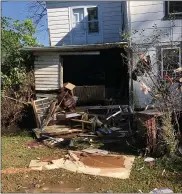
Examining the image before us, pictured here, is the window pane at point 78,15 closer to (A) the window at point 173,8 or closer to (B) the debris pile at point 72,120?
(B) the debris pile at point 72,120

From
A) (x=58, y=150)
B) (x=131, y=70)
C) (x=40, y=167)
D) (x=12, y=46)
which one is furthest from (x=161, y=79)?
(x=12, y=46)

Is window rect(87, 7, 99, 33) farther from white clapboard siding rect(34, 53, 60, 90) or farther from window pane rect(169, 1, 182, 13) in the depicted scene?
window pane rect(169, 1, 182, 13)

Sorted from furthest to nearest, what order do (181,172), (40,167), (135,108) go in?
(135,108) → (40,167) → (181,172)

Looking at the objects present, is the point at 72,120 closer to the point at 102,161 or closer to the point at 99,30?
the point at 102,161

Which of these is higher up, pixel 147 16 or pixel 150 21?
pixel 147 16

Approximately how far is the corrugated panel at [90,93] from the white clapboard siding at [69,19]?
301 cm

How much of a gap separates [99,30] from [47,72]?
3.62m

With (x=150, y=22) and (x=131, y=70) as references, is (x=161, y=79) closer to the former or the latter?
(x=131, y=70)

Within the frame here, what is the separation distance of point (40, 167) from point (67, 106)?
5.27 m

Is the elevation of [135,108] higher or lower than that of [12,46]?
lower

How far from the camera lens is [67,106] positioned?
13.3 m

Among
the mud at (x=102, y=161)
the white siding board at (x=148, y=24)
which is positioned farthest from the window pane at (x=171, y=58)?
the mud at (x=102, y=161)

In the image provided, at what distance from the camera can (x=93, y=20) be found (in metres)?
16.4

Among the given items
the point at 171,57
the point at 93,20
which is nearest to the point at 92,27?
the point at 93,20
